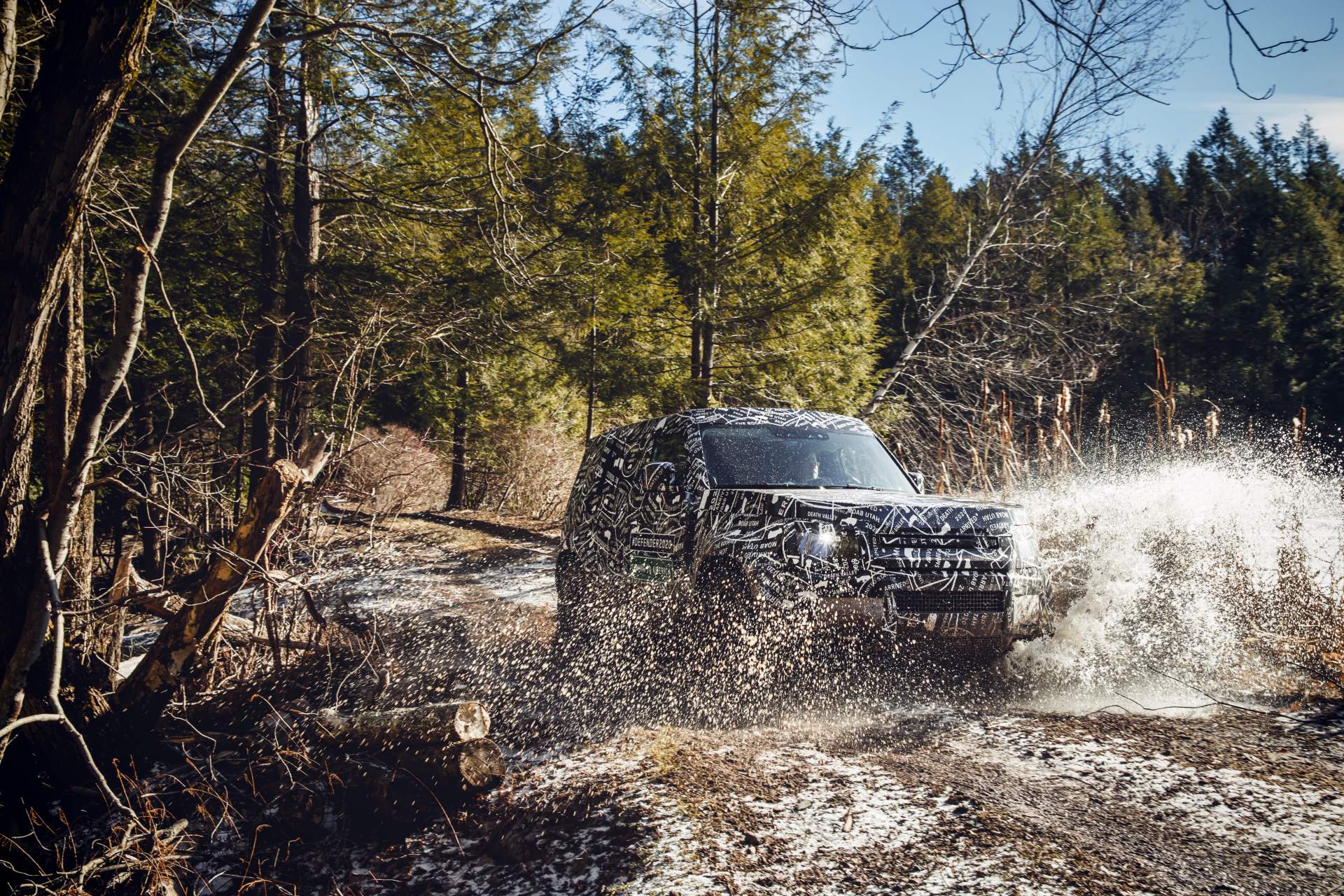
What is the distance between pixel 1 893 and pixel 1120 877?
4.72 meters

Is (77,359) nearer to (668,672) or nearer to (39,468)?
(668,672)

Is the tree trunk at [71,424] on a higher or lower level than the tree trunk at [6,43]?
lower

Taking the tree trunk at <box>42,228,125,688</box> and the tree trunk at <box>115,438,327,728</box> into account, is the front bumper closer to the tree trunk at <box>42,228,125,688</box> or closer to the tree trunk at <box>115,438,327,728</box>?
the tree trunk at <box>115,438,327,728</box>


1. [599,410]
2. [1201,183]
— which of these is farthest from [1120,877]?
[1201,183]

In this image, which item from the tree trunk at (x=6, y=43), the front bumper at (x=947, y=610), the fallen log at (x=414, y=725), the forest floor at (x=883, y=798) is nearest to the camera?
the forest floor at (x=883, y=798)

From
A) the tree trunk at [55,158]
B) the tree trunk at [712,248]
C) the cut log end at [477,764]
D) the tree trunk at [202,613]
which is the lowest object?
the cut log end at [477,764]

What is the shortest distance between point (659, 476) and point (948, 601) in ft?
7.43

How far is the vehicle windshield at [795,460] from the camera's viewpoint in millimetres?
6020

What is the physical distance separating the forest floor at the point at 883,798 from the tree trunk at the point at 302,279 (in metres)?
5.44

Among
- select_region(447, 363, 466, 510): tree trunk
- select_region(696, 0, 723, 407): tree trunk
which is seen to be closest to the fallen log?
select_region(696, 0, 723, 407): tree trunk

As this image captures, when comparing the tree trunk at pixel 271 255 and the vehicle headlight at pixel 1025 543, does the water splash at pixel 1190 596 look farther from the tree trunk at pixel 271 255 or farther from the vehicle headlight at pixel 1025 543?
the tree trunk at pixel 271 255

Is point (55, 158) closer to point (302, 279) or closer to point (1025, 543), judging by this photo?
point (1025, 543)

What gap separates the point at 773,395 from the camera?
13484 millimetres

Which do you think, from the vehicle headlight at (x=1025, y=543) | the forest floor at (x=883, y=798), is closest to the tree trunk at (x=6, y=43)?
the forest floor at (x=883, y=798)
